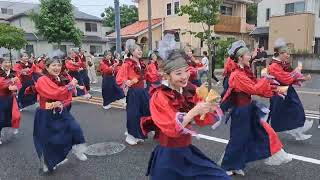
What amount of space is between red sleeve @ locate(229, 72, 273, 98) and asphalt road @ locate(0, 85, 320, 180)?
3.81 feet

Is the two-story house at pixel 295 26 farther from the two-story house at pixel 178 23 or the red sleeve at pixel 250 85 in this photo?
the red sleeve at pixel 250 85

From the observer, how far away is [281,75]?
6371 mm

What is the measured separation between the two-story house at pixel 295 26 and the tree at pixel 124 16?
24551 mm

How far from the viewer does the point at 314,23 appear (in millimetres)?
27516

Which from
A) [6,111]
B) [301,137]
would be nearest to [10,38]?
[6,111]

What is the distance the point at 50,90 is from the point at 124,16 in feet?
156

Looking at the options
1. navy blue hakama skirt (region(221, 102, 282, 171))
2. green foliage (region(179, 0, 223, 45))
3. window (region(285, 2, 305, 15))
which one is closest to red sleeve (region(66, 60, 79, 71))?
green foliage (region(179, 0, 223, 45))

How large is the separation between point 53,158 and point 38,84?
3.74 feet

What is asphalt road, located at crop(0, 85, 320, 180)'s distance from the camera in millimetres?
5297

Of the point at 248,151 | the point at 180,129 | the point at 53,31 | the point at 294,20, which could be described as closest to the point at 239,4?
the point at 294,20

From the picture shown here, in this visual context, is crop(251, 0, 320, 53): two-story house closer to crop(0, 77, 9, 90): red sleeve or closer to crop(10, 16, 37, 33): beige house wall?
crop(0, 77, 9, 90): red sleeve

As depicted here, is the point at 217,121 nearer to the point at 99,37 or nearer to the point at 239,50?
the point at 239,50

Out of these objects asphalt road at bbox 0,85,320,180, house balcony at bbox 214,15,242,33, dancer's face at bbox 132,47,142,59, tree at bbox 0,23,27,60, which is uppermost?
house balcony at bbox 214,15,242,33

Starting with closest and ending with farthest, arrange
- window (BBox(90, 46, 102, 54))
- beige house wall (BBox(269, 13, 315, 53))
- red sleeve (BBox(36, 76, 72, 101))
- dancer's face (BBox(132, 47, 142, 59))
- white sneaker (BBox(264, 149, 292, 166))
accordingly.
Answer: white sneaker (BBox(264, 149, 292, 166)) < red sleeve (BBox(36, 76, 72, 101)) < dancer's face (BBox(132, 47, 142, 59)) < beige house wall (BBox(269, 13, 315, 53)) < window (BBox(90, 46, 102, 54))
